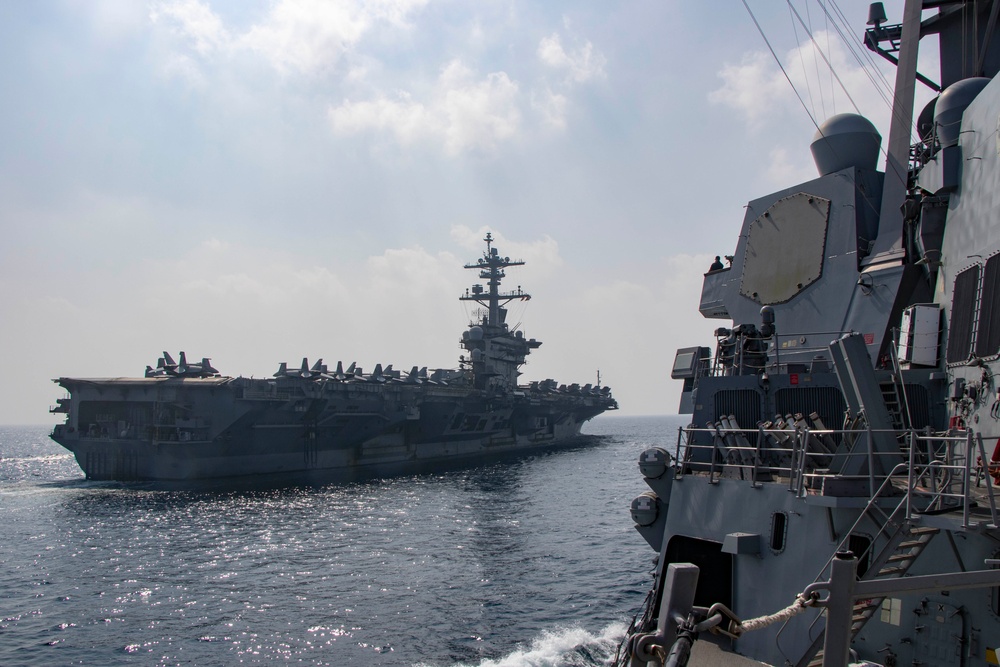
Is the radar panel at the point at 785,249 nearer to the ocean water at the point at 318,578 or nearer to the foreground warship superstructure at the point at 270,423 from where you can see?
the ocean water at the point at 318,578

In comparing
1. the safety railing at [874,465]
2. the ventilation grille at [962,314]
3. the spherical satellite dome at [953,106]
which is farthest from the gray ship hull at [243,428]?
the ventilation grille at [962,314]

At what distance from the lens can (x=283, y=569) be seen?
18.7 metres

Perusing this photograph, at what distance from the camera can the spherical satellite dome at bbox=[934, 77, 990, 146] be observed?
30.5ft

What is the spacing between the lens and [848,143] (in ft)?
39.8

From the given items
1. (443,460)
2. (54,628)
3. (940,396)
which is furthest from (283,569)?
(443,460)

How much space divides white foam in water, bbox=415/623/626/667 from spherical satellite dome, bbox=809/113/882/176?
30.7 feet

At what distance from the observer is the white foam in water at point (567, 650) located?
40.1 ft

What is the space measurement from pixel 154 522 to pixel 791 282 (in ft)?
74.4

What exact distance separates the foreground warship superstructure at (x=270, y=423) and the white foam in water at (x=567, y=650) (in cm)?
2386

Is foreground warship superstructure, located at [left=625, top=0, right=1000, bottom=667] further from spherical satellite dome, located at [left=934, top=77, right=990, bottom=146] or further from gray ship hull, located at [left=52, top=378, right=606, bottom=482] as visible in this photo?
gray ship hull, located at [left=52, top=378, right=606, bottom=482]

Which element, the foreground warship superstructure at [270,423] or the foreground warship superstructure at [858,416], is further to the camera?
the foreground warship superstructure at [270,423]

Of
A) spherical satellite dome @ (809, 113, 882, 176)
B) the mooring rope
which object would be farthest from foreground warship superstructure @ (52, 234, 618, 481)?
the mooring rope

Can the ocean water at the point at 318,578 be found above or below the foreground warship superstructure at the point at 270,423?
below

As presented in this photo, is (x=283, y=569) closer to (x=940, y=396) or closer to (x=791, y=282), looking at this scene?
(x=791, y=282)
